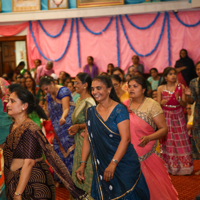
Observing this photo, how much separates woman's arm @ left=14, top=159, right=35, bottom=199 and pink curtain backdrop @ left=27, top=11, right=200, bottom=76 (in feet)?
26.0

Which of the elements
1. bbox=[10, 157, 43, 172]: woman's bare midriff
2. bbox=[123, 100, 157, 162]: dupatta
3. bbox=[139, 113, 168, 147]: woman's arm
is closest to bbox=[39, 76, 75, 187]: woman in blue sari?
bbox=[123, 100, 157, 162]: dupatta

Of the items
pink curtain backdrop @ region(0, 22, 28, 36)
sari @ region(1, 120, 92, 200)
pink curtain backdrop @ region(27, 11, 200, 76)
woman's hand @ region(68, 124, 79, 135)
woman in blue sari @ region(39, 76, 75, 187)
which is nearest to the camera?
sari @ region(1, 120, 92, 200)

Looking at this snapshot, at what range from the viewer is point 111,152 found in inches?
94.7

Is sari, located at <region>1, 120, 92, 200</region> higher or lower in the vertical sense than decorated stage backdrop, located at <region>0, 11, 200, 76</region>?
lower

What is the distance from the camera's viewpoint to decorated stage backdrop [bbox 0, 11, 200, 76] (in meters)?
9.52

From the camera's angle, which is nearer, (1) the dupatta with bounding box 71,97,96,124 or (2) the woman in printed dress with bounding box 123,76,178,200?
(2) the woman in printed dress with bounding box 123,76,178,200

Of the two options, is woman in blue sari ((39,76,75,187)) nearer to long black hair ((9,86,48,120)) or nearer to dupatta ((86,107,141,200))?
long black hair ((9,86,48,120))

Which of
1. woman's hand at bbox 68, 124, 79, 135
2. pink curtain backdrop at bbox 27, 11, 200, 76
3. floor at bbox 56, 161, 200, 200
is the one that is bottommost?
floor at bbox 56, 161, 200, 200

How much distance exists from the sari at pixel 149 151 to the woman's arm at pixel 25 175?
1.24 m

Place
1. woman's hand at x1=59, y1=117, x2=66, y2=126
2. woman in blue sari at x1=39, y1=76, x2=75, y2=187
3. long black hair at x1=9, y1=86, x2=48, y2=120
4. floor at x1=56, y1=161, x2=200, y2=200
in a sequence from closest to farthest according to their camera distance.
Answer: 1. long black hair at x1=9, y1=86, x2=48, y2=120
2. floor at x1=56, y1=161, x2=200, y2=200
3. woman's hand at x1=59, y1=117, x2=66, y2=126
4. woman in blue sari at x1=39, y1=76, x2=75, y2=187

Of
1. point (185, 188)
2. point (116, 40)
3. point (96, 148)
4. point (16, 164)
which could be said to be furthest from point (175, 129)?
point (116, 40)

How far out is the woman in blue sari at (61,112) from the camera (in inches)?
163

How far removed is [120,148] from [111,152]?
0.14m

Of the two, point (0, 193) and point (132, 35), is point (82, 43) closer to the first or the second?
point (132, 35)
